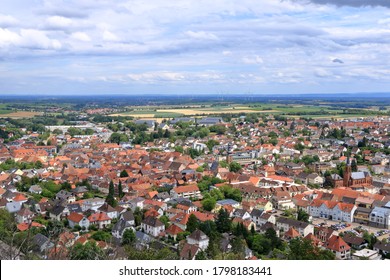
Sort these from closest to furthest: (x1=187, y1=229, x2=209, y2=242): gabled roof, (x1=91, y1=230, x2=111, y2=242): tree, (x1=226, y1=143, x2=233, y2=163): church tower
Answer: (x1=187, y1=229, x2=209, y2=242): gabled roof
(x1=91, y1=230, x2=111, y2=242): tree
(x1=226, y1=143, x2=233, y2=163): church tower

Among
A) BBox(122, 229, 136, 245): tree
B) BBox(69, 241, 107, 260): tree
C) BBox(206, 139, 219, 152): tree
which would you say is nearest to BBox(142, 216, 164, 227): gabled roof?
BBox(122, 229, 136, 245): tree

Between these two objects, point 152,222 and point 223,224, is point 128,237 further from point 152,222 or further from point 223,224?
point 223,224

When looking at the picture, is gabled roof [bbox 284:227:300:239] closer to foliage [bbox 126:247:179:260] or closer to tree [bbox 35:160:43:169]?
foliage [bbox 126:247:179:260]

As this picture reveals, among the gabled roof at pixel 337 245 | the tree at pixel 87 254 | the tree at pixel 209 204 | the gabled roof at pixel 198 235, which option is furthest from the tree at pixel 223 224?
the tree at pixel 87 254

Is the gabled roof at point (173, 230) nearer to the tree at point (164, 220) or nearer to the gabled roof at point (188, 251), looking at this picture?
the tree at point (164, 220)

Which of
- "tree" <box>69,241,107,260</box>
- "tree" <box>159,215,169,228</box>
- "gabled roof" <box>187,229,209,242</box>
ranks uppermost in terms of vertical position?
"tree" <box>69,241,107,260</box>

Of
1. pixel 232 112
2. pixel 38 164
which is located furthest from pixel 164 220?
pixel 232 112
